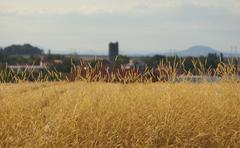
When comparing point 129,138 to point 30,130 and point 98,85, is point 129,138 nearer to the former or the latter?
point 30,130

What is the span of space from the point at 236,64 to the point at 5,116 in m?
3.74

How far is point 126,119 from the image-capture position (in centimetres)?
572

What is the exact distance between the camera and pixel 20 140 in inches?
207

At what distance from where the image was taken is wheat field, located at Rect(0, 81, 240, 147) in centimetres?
532

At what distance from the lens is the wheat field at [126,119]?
5.32 metres

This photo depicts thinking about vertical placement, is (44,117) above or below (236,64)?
below

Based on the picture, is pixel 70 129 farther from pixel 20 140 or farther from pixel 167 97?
pixel 167 97

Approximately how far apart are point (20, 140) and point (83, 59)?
10.7ft

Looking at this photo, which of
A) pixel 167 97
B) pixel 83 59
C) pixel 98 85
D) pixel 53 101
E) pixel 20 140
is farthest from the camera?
pixel 83 59

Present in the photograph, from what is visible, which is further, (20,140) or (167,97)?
(167,97)

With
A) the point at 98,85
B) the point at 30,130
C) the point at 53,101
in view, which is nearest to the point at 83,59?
the point at 98,85

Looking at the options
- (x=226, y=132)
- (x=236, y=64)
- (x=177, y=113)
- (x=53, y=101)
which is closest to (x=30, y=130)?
(x=53, y=101)

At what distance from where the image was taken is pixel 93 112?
19.3 feet

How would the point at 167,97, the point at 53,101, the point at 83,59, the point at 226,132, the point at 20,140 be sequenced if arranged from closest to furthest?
1. the point at 20,140
2. the point at 226,132
3. the point at 167,97
4. the point at 53,101
5. the point at 83,59
